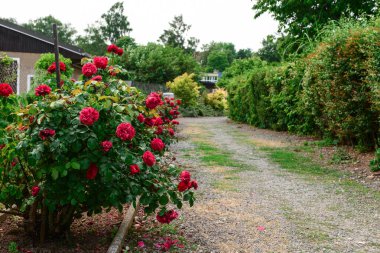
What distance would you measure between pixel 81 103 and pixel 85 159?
46cm

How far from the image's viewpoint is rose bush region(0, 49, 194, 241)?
306 cm

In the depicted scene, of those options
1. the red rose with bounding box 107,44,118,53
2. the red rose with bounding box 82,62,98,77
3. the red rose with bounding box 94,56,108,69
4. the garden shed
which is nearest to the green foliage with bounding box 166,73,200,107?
the garden shed

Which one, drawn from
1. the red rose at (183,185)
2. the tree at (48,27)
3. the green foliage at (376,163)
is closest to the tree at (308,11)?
the green foliage at (376,163)

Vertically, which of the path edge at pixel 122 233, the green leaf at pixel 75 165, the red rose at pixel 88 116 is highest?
the red rose at pixel 88 116

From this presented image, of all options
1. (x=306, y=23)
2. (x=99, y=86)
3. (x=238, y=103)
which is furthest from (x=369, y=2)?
(x=99, y=86)

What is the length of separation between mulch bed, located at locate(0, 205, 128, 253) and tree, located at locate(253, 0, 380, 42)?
1399cm

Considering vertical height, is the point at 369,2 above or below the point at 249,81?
above

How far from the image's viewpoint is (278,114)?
53.4ft

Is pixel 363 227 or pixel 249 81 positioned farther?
pixel 249 81

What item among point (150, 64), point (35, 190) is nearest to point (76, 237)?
point (35, 190)

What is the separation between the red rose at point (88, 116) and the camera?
9.45 ft

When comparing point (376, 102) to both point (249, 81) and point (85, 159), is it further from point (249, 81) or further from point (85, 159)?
point (249, 81)

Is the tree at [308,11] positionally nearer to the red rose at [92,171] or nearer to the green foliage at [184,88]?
the green foliage at [184,88]

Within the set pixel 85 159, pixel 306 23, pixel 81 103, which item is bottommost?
pixel 85 159
